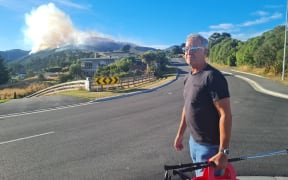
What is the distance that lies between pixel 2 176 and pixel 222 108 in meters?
4.34

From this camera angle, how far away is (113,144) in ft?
24.1

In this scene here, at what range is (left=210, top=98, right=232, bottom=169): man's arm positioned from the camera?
8.73 ft

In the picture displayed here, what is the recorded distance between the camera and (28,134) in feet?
28.3

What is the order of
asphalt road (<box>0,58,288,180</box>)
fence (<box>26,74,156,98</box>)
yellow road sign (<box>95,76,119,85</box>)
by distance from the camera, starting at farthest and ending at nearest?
fence (<box>26,74,156,98</box>), yellow road sign (<box>95,76,119,85</box>), asphalt road (<box>0,58,288,180</box>)

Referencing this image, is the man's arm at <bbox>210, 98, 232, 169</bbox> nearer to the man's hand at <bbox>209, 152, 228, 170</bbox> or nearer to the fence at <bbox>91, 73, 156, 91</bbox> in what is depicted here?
the man's hand at <bbox>209, 152, 228, 170</bbox>

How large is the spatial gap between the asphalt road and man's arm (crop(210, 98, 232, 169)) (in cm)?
262

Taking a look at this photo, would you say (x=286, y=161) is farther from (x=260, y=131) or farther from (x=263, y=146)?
(x=260, y=131)

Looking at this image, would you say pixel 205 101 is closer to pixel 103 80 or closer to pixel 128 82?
pixel 103 80

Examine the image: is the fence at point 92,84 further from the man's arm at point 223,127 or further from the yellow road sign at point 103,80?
the man's arm at point 223,127

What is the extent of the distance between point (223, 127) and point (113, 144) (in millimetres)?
4943

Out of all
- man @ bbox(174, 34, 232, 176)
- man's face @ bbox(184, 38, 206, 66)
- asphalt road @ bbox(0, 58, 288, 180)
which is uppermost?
man's face @ bbox(184, 38, 206, 66)

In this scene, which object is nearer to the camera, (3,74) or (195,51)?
(195,51)

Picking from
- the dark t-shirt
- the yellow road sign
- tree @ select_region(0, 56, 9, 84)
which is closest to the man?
the dark t-shirt

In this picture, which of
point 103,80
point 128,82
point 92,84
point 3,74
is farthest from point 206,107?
point 3,74
